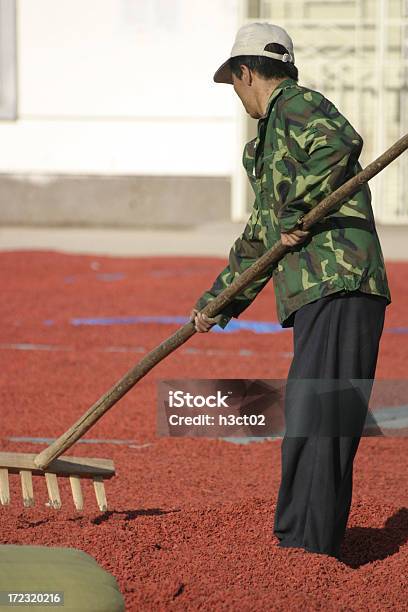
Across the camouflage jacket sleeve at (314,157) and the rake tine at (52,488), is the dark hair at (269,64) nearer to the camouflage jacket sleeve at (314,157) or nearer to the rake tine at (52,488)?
the camouflage jacket sleeve at (314,157)

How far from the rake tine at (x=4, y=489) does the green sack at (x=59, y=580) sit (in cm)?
95

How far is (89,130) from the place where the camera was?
19.4 meters

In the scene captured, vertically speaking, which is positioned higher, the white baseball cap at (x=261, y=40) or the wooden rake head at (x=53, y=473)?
the white baseball cap at (x=261, y=40)

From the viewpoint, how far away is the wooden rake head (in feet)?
15.1

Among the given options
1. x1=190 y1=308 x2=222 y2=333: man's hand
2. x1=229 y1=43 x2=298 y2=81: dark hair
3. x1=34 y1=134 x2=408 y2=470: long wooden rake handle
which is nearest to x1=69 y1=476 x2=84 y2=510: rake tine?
x1=34 y1=134 x2=408 y2=470: long wooden rake handle

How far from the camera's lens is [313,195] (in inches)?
154

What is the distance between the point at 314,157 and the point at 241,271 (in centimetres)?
64

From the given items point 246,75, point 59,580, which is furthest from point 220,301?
point 59,580

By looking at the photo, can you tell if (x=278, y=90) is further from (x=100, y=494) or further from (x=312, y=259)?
(x=100, y=494)

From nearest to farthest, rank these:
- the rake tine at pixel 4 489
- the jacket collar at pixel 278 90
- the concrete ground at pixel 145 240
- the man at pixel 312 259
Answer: the man at pixel 312 259 < the jacket collar at pixel 278 90 < the rake tine at pixel 4 489 < the concrete ground at pixel 145 240

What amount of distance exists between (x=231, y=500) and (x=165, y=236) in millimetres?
13495

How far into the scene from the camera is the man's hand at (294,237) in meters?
3.93

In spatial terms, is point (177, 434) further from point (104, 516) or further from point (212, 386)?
point (104, 516)

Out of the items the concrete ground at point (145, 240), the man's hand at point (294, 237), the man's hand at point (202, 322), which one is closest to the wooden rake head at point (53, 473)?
the man's hand at point (202, 322)
